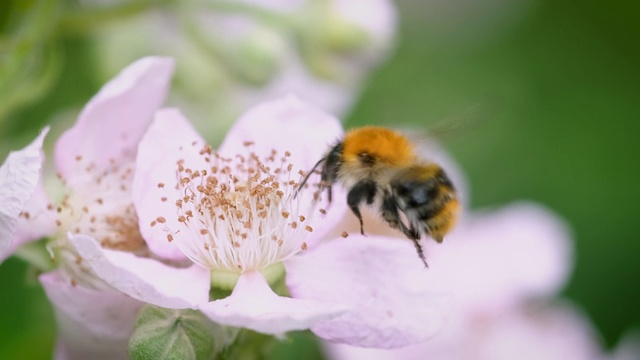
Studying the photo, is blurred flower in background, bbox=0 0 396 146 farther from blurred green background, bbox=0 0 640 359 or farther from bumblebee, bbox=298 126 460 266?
blurred green background, bbox=0 0 640 359

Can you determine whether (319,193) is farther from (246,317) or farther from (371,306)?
(246,317)

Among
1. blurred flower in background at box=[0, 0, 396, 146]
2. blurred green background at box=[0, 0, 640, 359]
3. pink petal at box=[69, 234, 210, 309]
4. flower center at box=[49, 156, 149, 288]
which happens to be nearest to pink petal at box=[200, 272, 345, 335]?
pink petal at box=[69, 234, 210, 309]

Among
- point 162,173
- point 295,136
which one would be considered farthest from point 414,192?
point 162,173

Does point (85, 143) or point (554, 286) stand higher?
point (85, 143)

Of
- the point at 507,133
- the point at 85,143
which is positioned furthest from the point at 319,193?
the point at 507,133

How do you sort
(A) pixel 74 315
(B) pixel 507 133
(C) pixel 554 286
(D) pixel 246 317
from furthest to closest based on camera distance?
(B) pixel 507 133
(C) pixel 554 286
(A) pixel 74 315
(D) pixel 246 317

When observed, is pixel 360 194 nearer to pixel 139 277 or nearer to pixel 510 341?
pixel 139 277
